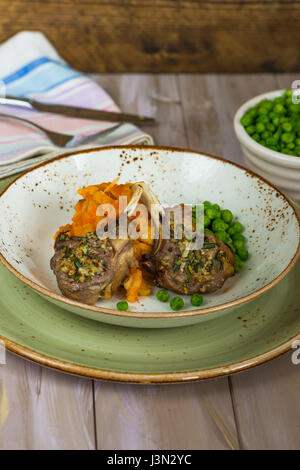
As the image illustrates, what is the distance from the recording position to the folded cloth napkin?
10.6 feet

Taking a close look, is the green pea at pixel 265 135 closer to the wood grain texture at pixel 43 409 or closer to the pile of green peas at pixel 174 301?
the pile of green peas at pixel 174 301

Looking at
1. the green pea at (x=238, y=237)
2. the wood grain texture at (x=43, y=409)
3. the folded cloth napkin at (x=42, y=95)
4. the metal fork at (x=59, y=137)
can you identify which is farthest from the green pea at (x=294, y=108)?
the wood grain texture at (x=43, y=409)

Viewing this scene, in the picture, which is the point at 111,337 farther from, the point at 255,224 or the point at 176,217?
the point at 255,224

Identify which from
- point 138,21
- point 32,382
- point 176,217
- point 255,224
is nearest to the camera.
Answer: point 32,382

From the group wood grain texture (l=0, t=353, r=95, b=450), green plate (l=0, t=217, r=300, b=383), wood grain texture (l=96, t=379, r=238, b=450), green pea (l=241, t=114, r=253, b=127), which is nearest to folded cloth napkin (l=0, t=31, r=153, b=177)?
green pea (l=241, t=114, r=253, b=127)

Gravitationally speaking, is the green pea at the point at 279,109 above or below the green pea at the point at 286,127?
above

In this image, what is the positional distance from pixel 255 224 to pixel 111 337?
34.0 inches

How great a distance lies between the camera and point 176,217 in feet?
7.82

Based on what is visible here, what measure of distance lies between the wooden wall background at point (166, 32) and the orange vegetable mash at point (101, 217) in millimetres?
2174

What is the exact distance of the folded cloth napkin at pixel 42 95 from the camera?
10.6 ft

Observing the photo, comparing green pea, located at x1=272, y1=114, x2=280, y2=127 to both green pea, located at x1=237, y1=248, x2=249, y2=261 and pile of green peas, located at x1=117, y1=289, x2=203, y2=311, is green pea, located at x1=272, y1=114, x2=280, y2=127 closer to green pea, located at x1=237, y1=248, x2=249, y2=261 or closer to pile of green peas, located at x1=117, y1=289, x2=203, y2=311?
green pea, located at x1=237, y1=248, x2=249, y2=261

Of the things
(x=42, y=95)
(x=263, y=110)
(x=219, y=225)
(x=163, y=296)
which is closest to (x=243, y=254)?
(x=219, y=225)

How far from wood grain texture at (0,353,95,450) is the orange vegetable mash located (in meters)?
0.41

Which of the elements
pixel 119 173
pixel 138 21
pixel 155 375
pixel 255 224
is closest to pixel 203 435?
pixel 155 375
